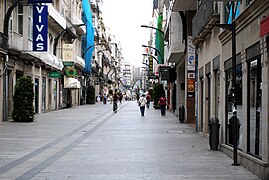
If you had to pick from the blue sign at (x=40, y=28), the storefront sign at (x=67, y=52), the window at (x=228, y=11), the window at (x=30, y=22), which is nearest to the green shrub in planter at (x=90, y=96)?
the storefront sign at (x=67, y=52)

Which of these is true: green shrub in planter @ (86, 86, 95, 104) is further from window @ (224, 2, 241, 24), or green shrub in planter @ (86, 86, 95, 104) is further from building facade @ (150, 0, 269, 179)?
window @ (224, 2, 241, 24)

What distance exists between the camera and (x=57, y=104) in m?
43.5

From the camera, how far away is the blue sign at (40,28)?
28.0m

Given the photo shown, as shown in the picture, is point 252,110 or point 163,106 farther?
point 163,106

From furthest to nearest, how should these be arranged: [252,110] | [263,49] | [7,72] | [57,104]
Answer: [57,104] → [7,72] → [252,110] → [263,49]

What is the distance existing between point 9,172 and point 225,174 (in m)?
4.49

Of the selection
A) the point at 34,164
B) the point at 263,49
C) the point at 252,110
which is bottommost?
the point at 34,164

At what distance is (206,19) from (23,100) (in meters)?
12.5

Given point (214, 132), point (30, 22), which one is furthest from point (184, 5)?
point (214, 132)

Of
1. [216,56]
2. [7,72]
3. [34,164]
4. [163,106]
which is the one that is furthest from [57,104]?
[34,164]

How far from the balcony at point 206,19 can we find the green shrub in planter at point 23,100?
10.2 metres

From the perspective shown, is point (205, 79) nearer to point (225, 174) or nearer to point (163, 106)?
point (225, 174)

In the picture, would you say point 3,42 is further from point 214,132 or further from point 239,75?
point 239,75

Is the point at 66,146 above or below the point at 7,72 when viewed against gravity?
below
